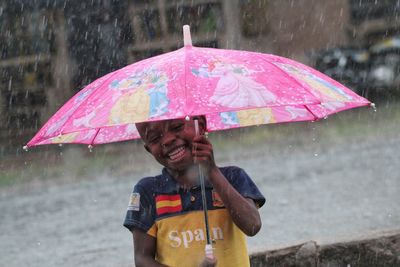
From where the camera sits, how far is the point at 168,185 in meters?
3.33

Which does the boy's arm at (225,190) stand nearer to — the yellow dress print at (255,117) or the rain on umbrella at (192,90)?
the rain on umbrella at (192,90)

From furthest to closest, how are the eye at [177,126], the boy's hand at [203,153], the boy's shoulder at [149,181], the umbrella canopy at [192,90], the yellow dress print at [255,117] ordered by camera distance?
1. the yellow dress print at [255,117]
2. the boy's shoulder at [149,181]
3. the eye at [177,126]
4. the boy's hand at [203,153]
5. the umbrella canopy at [192,90]

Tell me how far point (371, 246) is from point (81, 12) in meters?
16.0

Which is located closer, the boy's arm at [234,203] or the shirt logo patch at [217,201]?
the boy's arm at [234,203]

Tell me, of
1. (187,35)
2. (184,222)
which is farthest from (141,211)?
(187,35)

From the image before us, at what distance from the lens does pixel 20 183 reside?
12.7 m

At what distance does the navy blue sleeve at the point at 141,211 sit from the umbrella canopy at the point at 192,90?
0.31 meters

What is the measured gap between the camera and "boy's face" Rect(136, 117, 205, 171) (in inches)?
127

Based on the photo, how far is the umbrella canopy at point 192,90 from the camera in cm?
303

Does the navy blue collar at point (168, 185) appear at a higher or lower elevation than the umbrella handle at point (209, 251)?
higher

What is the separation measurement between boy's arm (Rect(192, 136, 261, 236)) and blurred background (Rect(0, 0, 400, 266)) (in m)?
1.83

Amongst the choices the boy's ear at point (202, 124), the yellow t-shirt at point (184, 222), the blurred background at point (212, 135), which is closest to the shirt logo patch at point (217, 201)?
the yellow t-shirt at point (184, 222)

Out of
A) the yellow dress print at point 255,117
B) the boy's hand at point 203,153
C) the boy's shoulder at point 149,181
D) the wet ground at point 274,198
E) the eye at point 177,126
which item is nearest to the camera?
the boy's hand at point 203,153

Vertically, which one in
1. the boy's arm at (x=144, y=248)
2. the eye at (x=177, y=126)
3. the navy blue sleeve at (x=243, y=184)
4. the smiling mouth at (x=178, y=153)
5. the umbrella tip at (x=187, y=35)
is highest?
the umbrella tip at (x=187, y=35)
